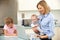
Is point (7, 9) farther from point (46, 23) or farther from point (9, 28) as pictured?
point (46, 23)

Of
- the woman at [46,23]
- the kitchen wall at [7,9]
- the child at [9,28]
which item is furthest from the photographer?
the kitchen wall at [7,9]

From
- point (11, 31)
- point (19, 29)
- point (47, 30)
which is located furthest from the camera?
point (19, 29)

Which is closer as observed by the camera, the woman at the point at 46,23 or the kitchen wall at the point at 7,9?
the woman at the point at 46,23

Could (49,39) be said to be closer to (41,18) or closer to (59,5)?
(41,18)

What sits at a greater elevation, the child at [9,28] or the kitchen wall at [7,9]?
the kitchen wall at [7,9]

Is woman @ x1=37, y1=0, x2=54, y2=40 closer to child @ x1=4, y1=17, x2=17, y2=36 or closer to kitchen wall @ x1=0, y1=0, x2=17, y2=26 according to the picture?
child @ x1=4, y1=17, x2=17, y2=36

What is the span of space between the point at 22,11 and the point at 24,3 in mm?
221

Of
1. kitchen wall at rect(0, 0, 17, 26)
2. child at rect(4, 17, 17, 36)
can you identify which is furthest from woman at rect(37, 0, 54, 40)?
kitchen wall at rect(0, 0, 17, 26)

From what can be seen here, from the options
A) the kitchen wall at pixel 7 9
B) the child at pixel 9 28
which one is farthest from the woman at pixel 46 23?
the kitchen wall at pixel 7 9

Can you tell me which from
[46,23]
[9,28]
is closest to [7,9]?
[9,28]

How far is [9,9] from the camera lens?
171 inches

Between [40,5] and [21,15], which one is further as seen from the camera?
[21,15]

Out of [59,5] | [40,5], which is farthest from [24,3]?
[40,5]

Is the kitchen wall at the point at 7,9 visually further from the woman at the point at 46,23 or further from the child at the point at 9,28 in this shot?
the woman at the point at 46,23
